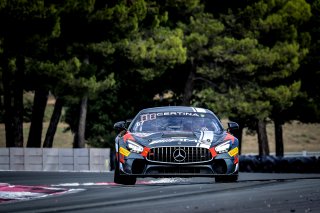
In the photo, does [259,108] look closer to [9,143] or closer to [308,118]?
[308,118]

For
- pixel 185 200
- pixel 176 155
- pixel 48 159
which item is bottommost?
pixel 185 200

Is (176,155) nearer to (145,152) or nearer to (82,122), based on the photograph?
(145,152)

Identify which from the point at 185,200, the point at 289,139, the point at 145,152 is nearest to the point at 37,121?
the point at 145,152

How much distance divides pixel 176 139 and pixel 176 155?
0.28 metres

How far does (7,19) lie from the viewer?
32.5 m

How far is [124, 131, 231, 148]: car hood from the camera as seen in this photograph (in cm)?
1396

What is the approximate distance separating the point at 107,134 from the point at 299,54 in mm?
15171

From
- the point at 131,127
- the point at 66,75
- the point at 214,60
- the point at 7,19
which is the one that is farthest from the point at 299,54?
the point at 131,127

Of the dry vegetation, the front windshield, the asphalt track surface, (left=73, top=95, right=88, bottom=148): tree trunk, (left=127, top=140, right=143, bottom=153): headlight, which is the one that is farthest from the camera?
the dry vegetation

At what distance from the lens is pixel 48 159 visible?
104ft

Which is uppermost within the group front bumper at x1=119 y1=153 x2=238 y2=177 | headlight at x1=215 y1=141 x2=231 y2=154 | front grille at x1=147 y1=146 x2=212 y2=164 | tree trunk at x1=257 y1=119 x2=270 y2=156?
→ tree trunk at x1=257 y1=119 x2=270 y2=156

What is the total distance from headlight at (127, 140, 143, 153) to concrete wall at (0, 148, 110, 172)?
57.9 feet

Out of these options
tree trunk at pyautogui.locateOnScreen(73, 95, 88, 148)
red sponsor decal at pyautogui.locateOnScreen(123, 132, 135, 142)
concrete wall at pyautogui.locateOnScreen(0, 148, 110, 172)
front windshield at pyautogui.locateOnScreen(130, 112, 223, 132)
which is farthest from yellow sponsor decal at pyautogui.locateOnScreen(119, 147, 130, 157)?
tree trunk at pyautogui.locateOnScreen(73, 95, 88, 148)

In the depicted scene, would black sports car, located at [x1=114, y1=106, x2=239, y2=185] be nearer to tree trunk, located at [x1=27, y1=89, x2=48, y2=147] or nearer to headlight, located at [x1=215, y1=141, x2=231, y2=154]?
headlight, located at [x1=215, y1=141, x2=231, y2=154]
